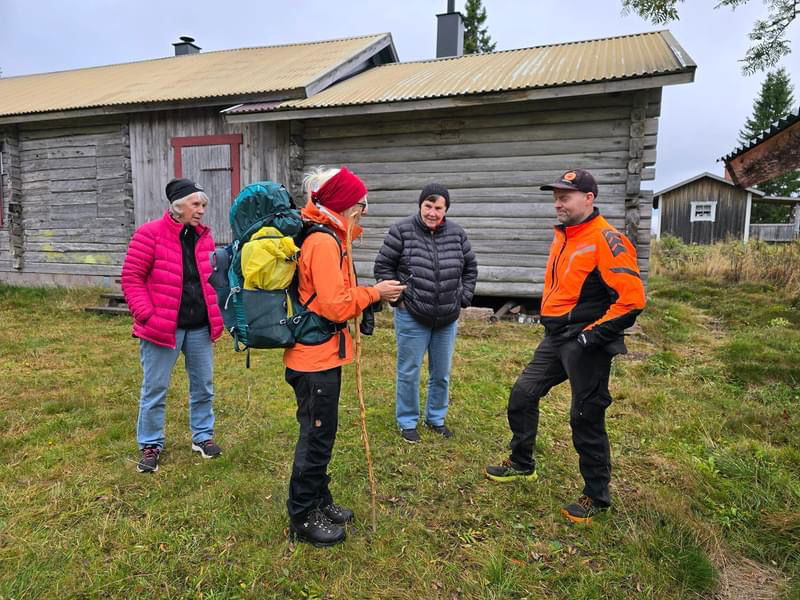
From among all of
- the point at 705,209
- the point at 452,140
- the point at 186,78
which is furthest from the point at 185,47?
the point at 705,209

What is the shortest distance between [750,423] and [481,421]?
2133 millimetres

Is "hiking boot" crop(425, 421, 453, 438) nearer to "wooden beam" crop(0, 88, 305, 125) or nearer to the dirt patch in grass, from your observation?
the dirt patch in grass

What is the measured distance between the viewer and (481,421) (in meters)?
4.43

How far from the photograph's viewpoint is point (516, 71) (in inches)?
342

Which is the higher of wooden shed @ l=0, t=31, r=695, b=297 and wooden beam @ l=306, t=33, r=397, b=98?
wooden beam @ l=306, t=33, r=397, b=98

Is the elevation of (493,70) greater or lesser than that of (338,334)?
Answer: greater

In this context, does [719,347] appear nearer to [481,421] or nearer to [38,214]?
[481,421]

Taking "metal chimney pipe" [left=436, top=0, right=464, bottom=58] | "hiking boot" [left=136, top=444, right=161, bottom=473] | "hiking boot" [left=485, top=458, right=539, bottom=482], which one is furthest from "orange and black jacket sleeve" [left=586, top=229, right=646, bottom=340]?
"metal chimney pipe" [left=436, top=0, right=464, bottom=58]

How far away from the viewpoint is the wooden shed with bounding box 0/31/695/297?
7656mm

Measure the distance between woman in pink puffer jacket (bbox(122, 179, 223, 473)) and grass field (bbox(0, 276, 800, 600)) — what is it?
41 centimetres

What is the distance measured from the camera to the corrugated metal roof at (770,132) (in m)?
2.97

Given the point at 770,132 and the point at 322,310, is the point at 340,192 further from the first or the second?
the point at 770,132

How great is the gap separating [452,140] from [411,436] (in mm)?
5822

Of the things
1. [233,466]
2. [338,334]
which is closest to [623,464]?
[338,334]
